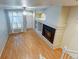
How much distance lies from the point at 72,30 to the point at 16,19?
534 centimetres

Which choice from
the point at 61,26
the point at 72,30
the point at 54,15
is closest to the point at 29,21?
the point at 54,15

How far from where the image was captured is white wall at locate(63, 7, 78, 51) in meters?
3.12

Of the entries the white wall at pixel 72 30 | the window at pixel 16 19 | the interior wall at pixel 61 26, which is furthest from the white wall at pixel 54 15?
the window at pixel 16 19

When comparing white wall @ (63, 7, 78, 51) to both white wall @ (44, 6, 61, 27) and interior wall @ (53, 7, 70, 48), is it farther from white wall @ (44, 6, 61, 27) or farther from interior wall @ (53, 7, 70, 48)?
white wall @ (44, 6, 61, 27)

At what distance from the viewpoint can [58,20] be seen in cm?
372

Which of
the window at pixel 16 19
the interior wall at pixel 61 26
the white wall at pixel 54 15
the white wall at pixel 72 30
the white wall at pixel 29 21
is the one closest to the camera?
the white wall at pixel 72 30

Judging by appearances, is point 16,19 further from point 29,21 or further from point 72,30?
point 72,30

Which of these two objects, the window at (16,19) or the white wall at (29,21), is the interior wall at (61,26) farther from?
the white wall at (29,21)

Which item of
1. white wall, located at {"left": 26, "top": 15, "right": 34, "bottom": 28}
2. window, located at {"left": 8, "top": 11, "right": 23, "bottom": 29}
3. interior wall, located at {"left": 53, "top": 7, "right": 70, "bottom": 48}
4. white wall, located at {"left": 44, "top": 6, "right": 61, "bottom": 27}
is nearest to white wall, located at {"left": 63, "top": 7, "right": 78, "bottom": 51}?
interior wall, located at {"left": 53, "top": 7, "right": 70, "bottom": 48}

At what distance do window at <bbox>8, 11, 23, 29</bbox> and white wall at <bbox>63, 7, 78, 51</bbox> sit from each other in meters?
4.85

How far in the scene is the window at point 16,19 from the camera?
23.4ft

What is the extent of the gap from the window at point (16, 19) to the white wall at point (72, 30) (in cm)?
485

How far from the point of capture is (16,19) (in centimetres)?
743

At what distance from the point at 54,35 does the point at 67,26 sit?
732 millimetres
